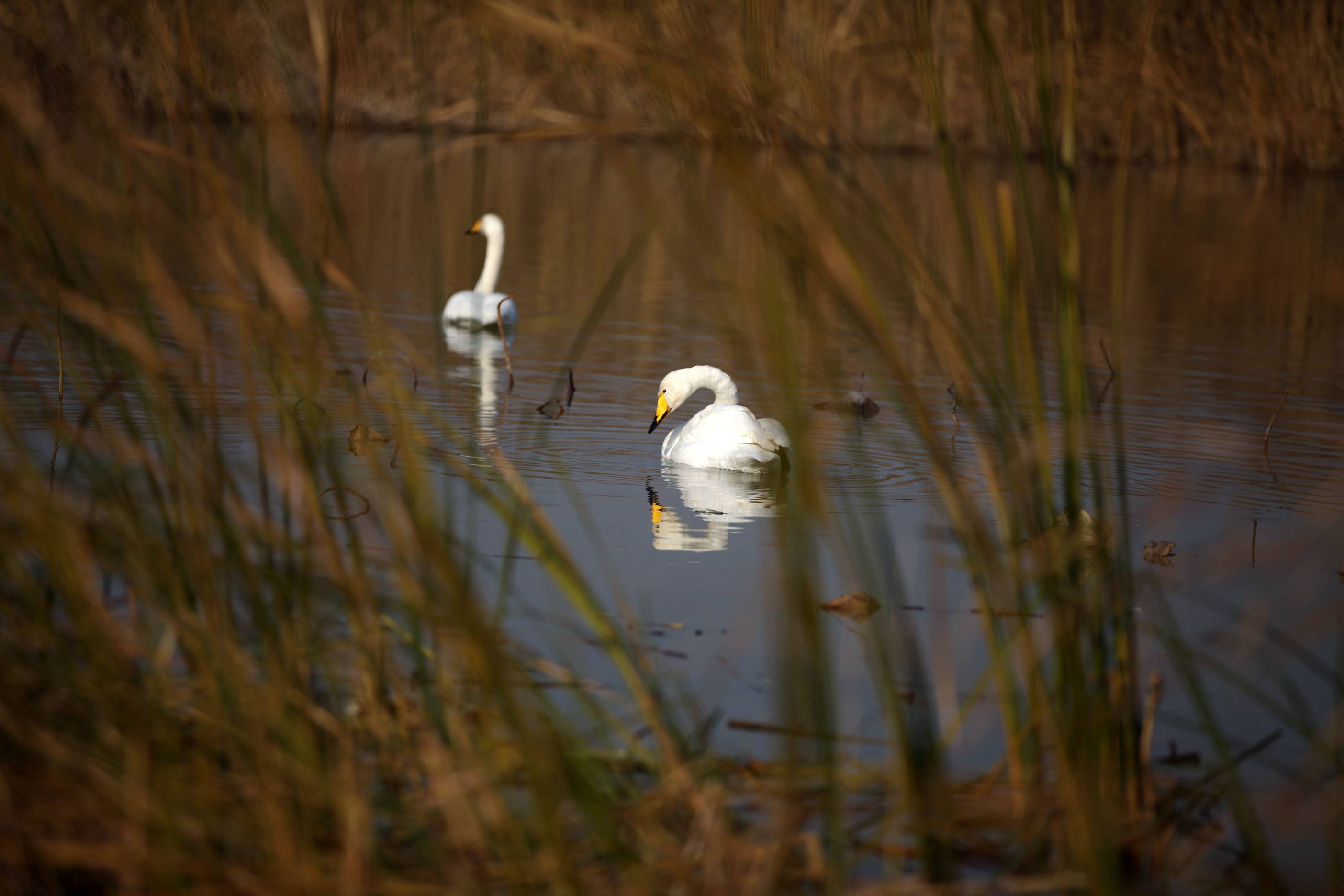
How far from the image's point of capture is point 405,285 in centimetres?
1103

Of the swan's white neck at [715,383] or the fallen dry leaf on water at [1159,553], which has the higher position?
the swan's white neck at [715,383]

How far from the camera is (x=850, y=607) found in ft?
12.5

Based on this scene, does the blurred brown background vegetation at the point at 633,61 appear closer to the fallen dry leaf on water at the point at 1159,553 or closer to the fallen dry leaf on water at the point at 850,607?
the fallen dry leaf on water at the point at 850,607

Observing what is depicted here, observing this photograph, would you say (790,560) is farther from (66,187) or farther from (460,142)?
(66,187)

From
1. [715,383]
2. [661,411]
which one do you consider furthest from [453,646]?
[715,383]

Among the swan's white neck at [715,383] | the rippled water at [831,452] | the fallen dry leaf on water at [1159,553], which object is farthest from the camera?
the swan's white neck at [715,383]

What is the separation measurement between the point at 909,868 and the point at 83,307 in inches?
58.5

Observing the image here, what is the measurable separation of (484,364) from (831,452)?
2868 mm

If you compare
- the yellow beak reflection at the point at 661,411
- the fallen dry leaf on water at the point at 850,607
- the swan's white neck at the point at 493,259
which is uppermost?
the swan's white neck at the point at 493,259

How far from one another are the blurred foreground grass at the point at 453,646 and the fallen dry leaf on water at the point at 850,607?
113 cm

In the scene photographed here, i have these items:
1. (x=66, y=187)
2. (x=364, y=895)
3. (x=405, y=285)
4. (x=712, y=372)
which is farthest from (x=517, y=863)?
(x=405, y=285)

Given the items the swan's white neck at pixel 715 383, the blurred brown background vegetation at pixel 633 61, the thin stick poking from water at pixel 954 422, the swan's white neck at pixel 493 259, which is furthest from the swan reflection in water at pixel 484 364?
the blurred brown background vegetation at pixel 633 61

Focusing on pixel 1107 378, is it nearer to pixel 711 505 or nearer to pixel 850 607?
pixel 711 505

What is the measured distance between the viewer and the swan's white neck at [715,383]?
665 centimetres
